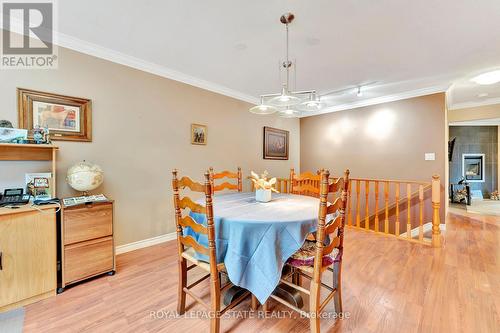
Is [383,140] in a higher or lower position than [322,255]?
higher

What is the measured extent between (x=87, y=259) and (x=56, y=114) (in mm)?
1434

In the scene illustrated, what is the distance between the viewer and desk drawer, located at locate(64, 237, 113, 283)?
1.88 meters

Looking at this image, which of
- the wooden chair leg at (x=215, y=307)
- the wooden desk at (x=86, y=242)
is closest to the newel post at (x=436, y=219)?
the wooden chair leg at (x=215, y=307)

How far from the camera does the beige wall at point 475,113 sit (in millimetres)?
4387

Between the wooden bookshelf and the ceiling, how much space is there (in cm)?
110

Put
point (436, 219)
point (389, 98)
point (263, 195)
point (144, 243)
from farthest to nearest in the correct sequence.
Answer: point (389, 98) → point (436, 219) → point (144, 243) → point (263, 195)

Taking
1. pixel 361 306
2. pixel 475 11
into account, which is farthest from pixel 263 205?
pixel 475 11

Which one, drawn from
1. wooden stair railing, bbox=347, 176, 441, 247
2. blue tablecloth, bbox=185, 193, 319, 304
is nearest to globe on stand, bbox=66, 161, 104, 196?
blue tablecloth, bbox=185, 193, 319, 304

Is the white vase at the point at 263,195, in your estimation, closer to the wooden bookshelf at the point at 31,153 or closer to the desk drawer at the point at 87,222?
the desk drawer at the point at 87,222

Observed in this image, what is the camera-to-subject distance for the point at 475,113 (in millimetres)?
4625

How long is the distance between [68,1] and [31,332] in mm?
2411

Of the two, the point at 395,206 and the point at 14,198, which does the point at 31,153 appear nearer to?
the point at 14,198

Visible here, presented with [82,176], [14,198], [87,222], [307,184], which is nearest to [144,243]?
[87,222]

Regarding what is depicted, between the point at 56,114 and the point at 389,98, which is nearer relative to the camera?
the point at 56,114
